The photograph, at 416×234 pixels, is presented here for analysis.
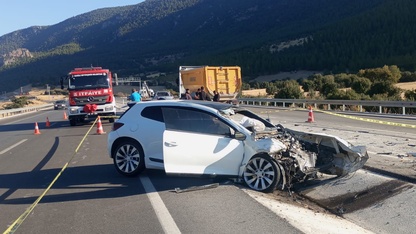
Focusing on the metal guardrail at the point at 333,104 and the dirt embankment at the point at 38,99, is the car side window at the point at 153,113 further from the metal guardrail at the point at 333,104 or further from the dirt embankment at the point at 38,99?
the dirt embankment at the point at 38,99

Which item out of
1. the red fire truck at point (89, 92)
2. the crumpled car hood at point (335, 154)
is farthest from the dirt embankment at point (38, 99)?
the crumpled car hood at point (335, 154)

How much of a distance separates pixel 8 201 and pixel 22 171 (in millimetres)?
3113

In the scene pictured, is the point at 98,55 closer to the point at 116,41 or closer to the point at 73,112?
the point at 116,41

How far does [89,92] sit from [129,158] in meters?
14.5

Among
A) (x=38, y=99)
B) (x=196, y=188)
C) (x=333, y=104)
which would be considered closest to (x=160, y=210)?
(x=196, y=188)

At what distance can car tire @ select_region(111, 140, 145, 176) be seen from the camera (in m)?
9.33

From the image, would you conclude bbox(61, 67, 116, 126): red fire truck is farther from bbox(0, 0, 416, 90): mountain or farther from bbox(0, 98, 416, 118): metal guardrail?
bbox(0, 0, 416, 90): mountain

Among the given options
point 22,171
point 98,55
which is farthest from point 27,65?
point 22,171

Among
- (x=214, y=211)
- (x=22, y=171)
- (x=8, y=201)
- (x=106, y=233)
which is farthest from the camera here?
(x=22, y=171)

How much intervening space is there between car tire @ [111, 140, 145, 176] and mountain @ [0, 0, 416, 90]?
66144 mm

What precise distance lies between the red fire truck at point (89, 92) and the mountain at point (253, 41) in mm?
55998

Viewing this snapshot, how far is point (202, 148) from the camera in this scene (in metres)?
8.34

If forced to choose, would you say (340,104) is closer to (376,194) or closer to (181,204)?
(376,194)

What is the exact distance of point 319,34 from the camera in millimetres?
105125
